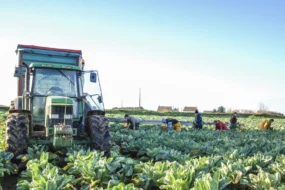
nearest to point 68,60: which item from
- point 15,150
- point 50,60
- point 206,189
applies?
point 50,60

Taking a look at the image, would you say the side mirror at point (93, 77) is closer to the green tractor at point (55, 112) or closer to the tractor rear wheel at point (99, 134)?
the green tractor at point (55, 112)

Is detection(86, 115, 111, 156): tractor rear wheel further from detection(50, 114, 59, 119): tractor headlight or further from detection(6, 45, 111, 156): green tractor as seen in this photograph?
detection(50, 114, 59, 119): tractor headlight

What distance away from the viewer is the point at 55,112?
27.5 feet

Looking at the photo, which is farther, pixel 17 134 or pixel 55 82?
pixel 55 82

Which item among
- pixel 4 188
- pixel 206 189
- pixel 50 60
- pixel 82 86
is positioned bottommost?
pixel 4 188

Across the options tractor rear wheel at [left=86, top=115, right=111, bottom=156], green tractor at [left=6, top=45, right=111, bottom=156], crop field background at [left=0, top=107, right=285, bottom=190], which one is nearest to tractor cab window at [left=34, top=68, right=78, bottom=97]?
green tractor at [left=6, top=45, right=111, bottom=156]

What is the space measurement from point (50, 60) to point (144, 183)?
7735 mm

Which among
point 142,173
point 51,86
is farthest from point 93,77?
point 142,173

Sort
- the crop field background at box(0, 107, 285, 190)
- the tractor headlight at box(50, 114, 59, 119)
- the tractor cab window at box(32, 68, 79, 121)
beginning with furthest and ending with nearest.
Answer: the tractor cab window at box(32, 68, 79, 121) < the tractor headlight at box(50, 114, 59, 119) < the crop field background at box(0, 107, 285, 190)

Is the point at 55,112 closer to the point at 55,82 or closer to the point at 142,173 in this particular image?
the point at 55,82

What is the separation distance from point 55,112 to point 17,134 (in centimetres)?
101

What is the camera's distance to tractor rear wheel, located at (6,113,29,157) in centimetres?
783

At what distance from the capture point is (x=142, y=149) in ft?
32.6

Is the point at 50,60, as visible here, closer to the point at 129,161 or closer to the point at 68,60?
the point at 68,60
